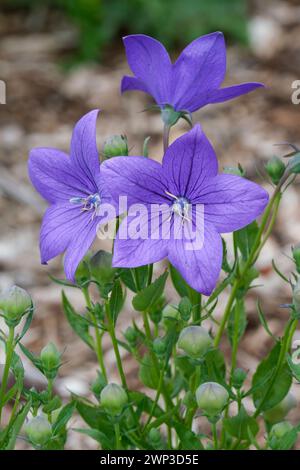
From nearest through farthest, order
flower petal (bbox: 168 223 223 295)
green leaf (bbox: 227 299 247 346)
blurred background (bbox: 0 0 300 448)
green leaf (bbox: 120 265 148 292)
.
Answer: flower petal (bbox: 168 223 223 295) → green leaf (bbox: 120 265 148 292) → green leaf (bbox: 227 299 247 346) → blurred background (bbox: 0 0 300 448)

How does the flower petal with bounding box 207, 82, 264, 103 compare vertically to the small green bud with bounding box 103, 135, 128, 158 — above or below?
above

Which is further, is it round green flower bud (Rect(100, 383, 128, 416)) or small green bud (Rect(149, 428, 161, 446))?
small green bud (Rect(149, 428, 161, 446))

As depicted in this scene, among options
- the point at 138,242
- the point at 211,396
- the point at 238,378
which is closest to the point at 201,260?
the point at 138,242

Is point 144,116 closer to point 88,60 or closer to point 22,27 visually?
point 88,60

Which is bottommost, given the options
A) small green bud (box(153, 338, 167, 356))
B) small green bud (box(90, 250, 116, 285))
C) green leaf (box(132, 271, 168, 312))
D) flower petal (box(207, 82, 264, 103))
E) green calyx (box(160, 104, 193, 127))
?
small green bud (box(153, 338, 167, 356))

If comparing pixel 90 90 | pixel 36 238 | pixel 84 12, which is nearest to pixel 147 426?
pixel 36 238

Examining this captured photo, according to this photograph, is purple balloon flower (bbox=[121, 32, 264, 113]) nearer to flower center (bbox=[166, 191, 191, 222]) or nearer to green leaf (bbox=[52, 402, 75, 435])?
flower center (bbox=[166, 191, 191, 222])

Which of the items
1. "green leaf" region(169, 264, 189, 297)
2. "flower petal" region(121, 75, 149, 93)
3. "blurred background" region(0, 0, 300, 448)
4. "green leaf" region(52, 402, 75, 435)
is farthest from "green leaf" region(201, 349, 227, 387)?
"blurred background" region(0, 0, 300, 448)
